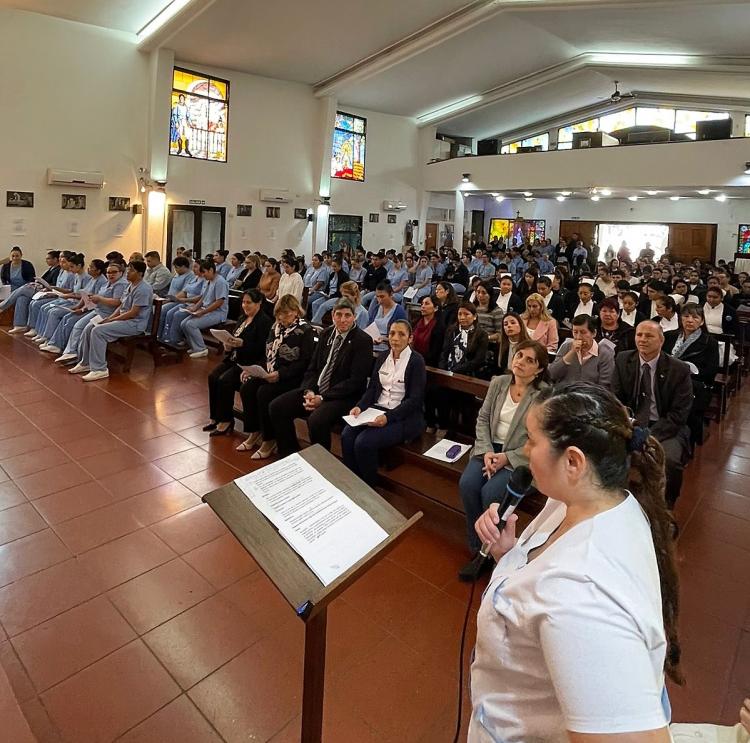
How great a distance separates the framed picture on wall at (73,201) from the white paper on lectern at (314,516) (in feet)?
33.2

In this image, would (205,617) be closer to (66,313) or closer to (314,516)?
(314,516)

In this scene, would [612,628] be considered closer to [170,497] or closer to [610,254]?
[170,497]

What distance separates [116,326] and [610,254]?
14732mm

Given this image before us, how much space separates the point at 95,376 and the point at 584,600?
595 cm

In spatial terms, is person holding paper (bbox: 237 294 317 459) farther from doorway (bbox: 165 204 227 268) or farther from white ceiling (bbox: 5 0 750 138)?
doorway (bbox: 165 204 227 268)

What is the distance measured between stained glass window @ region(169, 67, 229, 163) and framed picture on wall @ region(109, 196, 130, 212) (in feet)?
4.42

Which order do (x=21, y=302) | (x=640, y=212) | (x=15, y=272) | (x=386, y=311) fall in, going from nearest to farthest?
(x=386, y=311), (x=21, y=302), (x=15, y=272), (x=640, y=212)

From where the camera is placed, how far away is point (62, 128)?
9.64 meters

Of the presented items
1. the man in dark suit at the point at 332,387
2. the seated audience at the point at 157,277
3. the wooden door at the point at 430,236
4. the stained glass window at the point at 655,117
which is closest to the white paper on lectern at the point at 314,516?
the man in dark suit at the point at 332,387

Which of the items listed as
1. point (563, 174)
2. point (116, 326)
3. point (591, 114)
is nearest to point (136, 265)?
point (116, 326)

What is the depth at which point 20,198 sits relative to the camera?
9.36 metres

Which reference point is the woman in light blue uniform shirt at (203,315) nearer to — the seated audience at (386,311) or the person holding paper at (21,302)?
the seated audience at (386,311)

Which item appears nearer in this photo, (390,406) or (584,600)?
(584,600)

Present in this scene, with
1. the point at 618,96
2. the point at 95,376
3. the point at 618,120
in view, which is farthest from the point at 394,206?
the point at 95,376
